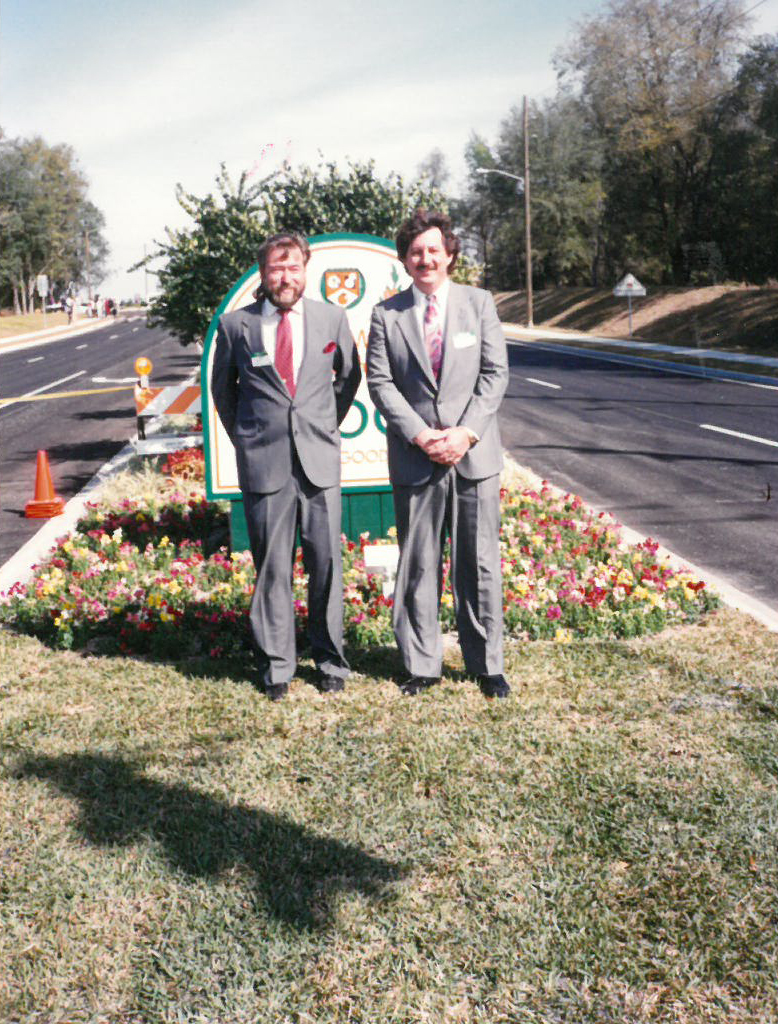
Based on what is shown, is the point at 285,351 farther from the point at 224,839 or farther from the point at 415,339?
the point at 224,839

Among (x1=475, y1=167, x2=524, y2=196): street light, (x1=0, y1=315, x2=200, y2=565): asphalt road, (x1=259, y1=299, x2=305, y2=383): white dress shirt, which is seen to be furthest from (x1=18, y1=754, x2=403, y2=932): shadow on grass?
(x1=475, y1=167, x2=524, y2=196): street light

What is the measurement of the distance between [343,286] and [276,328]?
2393 mm

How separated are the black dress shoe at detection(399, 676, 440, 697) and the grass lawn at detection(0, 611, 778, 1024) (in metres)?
0.07

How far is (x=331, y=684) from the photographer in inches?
190

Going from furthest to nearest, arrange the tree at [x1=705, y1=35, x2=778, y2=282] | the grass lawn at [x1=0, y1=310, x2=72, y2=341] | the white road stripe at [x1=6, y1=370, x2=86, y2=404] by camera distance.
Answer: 1. the grass lawn at [x1=0, y1=310, x2=72, y2=341]
2. the tree at [x1=705, y1=35, x2=778, y2=282]
3. the white road stripe at [x1=6, y1=370, x2=86, y2=404]

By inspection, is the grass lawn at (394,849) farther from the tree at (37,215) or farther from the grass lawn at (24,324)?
the tree at (37,215)

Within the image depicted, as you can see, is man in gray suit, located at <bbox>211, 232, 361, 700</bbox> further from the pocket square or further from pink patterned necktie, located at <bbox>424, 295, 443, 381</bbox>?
the pocket square

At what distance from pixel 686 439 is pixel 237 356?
9.67 metres

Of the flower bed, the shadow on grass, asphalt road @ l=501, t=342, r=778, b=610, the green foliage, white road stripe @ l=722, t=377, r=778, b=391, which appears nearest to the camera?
the shadow on grass

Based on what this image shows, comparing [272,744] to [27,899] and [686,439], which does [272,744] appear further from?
[686,439]

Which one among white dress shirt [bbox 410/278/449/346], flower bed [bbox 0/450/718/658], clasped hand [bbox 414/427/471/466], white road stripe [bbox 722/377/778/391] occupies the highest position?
white dress shirt [bbox 410/278/449/346]

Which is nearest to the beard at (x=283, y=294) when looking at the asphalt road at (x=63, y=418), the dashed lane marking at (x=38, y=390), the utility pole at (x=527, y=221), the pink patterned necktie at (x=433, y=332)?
the pink patterned necktie at (x=433, y=332)

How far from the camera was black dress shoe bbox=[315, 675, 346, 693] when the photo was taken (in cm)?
481

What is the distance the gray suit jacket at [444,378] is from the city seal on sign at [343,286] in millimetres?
2398
